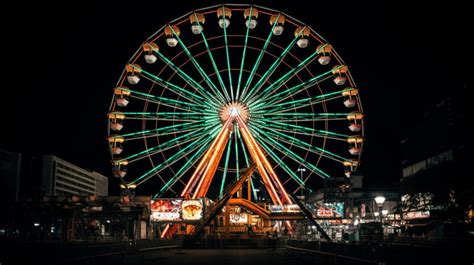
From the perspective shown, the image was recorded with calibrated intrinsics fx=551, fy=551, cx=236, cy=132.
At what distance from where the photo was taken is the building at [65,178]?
475 ft

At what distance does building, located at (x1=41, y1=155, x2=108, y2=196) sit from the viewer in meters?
145

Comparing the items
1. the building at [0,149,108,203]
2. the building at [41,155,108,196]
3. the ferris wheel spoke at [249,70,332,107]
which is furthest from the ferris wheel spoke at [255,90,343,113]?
the building at [41,155,108,196]

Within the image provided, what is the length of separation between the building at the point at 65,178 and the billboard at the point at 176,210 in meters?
89.3

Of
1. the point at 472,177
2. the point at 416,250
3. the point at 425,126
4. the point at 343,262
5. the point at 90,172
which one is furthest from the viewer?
the point at 90,172

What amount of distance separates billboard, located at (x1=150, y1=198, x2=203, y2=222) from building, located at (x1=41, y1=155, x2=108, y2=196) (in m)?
89.3

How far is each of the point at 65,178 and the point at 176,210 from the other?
120m

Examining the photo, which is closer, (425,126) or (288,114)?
(288,114)

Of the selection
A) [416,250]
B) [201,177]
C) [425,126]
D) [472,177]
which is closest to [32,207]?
[201,177]

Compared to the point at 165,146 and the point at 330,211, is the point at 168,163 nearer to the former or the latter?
the point at 165,146

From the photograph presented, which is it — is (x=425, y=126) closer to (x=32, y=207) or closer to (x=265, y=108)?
(x=265, y=108)

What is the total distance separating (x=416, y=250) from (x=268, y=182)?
3162cm

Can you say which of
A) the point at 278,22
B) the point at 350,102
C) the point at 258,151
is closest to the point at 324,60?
the point at 350,102

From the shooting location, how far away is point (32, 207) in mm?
52062

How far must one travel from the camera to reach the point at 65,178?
15738cm
